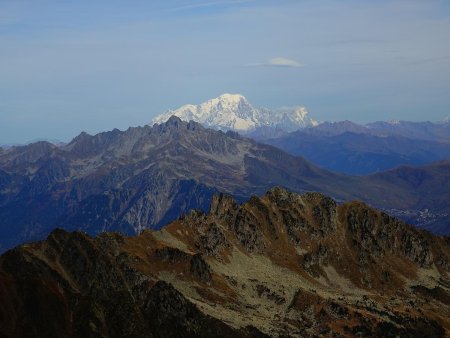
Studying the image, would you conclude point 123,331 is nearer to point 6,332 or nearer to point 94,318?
point 94,318

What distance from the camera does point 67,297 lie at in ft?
647

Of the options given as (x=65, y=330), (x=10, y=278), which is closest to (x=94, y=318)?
(x=65, y=330)

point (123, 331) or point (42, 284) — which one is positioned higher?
point (42, 284)

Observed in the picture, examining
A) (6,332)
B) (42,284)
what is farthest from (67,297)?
(6,332)

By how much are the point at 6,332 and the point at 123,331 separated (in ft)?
123

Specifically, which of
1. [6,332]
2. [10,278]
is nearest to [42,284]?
[10,278]

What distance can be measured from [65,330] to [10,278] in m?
23.1

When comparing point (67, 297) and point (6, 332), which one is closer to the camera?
point (6, 332)

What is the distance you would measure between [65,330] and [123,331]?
20.1 metres

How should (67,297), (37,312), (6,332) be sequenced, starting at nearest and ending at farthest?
(6,332) → (37,312) → (67,297)

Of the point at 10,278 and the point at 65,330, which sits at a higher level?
the point at 10,278

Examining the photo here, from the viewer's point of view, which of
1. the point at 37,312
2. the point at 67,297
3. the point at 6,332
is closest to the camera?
the point at 6,332

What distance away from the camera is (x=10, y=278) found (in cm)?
19075

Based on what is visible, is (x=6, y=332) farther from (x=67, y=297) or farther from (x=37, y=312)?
(x=67, y=297)
